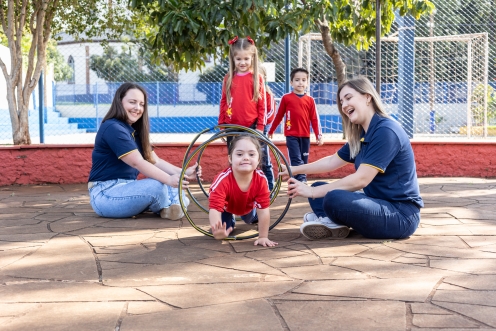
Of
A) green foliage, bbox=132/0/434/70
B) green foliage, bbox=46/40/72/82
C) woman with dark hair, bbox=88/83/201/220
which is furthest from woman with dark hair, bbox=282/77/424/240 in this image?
green foliage, bbox=46/40/72/82

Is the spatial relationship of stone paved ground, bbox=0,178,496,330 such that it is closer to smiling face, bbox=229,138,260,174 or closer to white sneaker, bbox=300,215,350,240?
white sneaker, bbox=300,215,350,240

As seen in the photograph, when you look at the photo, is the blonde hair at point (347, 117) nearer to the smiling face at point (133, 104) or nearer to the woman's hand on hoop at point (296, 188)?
the woman's hand on hoop at point (296, 188)

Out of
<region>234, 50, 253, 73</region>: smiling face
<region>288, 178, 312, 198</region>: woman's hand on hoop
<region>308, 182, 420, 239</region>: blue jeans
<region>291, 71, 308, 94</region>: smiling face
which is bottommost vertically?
<region>308, 182, 420, 239</region>: blue jeans

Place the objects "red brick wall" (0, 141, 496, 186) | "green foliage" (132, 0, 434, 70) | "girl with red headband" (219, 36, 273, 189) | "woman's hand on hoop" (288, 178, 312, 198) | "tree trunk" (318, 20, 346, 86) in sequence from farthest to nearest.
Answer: "tree trunk" (318, 20, 346, 86) → "red brick wall" (0, 141, 496, 186) → "green foliage" (132, 0, 434, 70) → "girl with red headband" (219, 36, 273, 189) → "woman's hand on hoop" (288, 178, 312, 198)

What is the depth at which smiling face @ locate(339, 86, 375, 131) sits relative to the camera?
4.41 metres

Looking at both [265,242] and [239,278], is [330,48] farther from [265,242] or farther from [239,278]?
[239,278]

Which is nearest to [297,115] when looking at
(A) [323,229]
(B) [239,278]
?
(A) [323,229]

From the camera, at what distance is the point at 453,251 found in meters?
4.08

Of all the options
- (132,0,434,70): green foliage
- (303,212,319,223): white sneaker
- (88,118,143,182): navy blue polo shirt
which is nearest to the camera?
(303,212,319,223): white sneaker

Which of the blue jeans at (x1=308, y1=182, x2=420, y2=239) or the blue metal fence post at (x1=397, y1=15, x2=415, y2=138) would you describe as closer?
the blue jeans at (x1=308, y1=182, x2=420, y2=239)

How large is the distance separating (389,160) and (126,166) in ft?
8.11

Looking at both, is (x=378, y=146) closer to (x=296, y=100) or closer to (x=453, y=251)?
(x=453, y=251)

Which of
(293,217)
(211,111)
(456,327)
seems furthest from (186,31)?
(211,111)

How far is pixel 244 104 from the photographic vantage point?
5988mm
